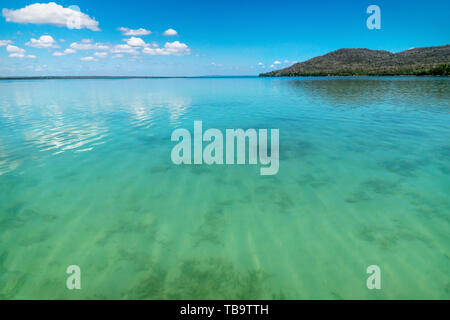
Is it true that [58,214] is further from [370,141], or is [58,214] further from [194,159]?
[370,141]

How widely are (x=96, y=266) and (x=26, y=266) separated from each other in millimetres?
1695

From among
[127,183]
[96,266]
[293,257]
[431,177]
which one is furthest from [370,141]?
[96,266]

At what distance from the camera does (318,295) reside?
4812 mm

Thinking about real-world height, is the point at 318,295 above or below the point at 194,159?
below

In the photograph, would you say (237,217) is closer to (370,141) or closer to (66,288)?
(66,288)

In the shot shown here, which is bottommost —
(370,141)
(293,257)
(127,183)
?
(293,257)

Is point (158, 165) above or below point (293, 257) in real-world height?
above
